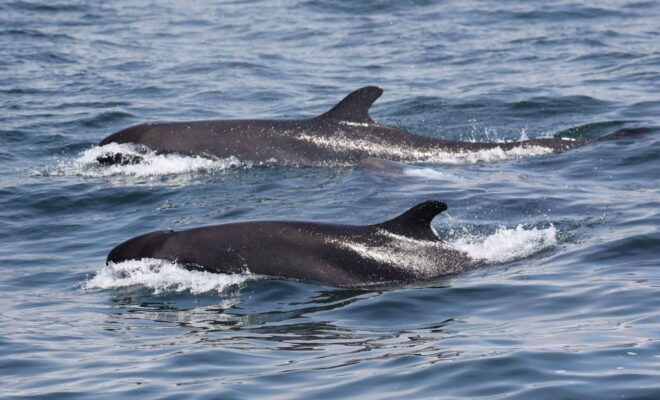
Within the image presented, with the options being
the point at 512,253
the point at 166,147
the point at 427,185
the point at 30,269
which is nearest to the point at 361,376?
the point at 512,253

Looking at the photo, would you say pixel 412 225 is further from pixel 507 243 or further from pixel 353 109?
pixel 353 109

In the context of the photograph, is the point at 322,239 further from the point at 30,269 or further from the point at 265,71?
the point at 265,71

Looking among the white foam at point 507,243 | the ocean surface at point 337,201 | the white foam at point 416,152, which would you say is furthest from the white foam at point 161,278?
the white foam at point 416,152

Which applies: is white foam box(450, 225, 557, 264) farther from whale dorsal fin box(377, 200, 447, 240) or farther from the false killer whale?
the false killer whale

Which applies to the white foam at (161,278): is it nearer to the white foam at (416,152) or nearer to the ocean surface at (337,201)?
the ocean surface at (337,201)

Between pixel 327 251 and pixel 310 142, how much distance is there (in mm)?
7171

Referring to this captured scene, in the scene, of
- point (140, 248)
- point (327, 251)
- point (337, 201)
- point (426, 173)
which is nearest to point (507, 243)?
point (327, 251)

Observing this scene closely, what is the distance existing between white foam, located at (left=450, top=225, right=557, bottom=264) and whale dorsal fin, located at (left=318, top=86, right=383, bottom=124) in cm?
500

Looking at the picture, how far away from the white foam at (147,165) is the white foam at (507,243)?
5.97 meters

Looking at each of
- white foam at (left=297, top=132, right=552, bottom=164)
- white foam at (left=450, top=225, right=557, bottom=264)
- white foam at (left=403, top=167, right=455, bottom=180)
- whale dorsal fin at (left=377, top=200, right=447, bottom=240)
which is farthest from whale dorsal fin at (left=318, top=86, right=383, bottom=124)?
whale dorsal fin at (left=377, top=200, right=447, bottom=240)

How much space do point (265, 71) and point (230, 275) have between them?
16.5 m

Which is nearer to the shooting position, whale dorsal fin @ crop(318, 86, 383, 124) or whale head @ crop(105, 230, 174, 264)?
whale head @ crop(105, 230, 174, 264)

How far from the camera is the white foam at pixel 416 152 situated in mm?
20156

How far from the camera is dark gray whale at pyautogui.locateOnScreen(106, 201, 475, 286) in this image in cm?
1301
